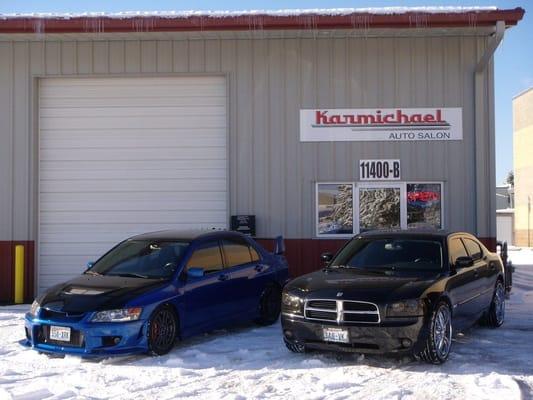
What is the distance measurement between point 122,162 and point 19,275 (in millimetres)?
3004

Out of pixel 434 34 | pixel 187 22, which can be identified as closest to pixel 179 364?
pixel 187 22

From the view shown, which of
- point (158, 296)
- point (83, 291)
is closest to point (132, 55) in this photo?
point (83, 291)

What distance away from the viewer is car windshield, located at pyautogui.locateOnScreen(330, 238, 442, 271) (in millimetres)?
8094

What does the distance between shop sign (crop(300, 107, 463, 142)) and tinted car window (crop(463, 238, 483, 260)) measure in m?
4.17

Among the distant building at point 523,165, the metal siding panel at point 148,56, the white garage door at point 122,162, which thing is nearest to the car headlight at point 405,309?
the white garage door at point 122,162

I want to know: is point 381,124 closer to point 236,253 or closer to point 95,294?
point 236,253

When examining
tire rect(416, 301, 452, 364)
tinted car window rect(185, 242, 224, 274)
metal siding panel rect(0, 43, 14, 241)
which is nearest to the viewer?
tire rect(416, 301, 452, 364)

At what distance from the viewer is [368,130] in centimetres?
1312

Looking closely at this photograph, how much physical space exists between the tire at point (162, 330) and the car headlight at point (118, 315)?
0.20 meters

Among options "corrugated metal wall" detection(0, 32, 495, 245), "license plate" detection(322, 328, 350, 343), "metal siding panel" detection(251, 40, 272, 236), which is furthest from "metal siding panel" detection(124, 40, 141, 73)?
"license plate" detection(322, 328, 350, 343)

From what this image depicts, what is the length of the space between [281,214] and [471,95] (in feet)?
14.5

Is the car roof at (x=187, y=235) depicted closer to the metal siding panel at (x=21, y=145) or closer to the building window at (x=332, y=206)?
the building window at (x=332, y=206)

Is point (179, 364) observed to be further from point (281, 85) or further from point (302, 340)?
point (281, 85)

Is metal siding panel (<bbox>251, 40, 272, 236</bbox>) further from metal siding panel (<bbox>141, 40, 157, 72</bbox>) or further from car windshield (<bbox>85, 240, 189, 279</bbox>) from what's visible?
car windshield (<bbox>85, 240, 189, 279</bbox>)
